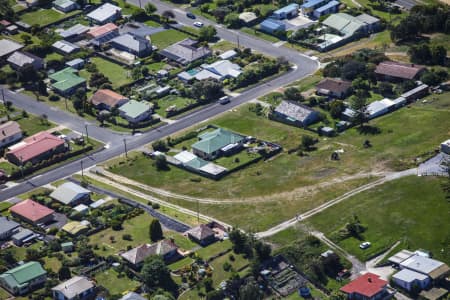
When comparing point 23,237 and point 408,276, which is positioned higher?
point 408,276

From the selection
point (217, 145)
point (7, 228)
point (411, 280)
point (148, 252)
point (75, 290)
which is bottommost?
point (7, 228)

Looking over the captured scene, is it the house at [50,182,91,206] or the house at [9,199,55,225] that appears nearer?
the house at [9,199,55,225]

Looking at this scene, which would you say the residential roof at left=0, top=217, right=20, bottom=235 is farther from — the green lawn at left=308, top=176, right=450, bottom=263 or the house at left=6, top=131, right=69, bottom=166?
the green lawn at left=308, top=176, right=450, bottom=263

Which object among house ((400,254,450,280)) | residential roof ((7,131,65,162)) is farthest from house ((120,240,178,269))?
residential roof ((7,131,65,162))

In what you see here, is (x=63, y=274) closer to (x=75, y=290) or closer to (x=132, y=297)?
(x=75, y=290)

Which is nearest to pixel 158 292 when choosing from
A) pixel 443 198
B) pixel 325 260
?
pixel 325 260

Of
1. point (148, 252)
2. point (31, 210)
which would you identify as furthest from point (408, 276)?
point (31, 210)

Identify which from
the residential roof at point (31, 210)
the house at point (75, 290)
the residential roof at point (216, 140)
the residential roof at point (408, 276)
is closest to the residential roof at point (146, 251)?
the house at point (75, 290)
